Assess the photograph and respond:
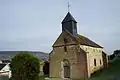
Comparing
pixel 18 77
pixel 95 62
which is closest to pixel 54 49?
pixel 95 62

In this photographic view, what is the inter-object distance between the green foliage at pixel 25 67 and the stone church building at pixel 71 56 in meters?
10.8

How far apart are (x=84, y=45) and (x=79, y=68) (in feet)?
14.5

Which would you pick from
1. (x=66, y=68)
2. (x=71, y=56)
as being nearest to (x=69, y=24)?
(x=71, y=56)

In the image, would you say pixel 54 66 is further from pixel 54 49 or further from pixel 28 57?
pixel 28 57

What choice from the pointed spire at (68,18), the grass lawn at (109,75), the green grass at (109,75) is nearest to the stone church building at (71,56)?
the pointed spire at (68,18)

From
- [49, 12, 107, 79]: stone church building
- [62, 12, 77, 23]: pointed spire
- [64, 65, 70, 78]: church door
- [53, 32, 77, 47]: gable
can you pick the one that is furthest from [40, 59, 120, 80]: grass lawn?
[62, 12, 77, 23]: pointed spire

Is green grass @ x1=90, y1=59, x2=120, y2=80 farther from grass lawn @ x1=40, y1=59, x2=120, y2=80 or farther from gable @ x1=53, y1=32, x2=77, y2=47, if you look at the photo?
gable @ x1=53, y1=32, x2=77, y2=47

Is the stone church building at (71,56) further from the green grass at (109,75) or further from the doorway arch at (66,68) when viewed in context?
the green grass at (109,75)

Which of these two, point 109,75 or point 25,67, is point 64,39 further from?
point 25,67

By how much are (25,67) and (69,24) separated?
48.2ft

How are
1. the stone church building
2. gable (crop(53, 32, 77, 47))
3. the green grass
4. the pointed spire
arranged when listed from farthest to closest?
1. the pointed spire
2. gable (crop(53, 32, 77, 47))
3. the stone church building
4. the green grass

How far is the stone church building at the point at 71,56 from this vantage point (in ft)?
96.7

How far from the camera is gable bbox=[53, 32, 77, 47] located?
101 feet

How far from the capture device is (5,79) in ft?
86.0
